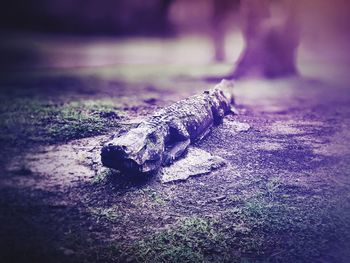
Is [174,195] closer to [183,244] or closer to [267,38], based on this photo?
[183,244]

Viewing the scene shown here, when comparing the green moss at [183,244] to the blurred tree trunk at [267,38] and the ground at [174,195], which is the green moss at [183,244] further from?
the blurred tree trunk at [267,38]

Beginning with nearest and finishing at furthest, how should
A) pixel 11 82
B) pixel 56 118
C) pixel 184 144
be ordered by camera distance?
pixel 184 144 < pixel 56 118 < pixel 11 82

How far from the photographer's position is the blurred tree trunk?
51.4ft

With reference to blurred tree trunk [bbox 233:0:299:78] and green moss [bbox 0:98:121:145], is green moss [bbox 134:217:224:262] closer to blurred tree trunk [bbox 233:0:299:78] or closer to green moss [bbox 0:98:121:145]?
green moss [bbox 0:98:121:145]

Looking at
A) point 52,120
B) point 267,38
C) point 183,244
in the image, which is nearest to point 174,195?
point 183,244

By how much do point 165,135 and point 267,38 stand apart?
11.9 m

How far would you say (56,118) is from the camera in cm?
866

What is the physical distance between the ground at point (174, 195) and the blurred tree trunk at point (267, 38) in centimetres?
663

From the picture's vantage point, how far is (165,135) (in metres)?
6.35

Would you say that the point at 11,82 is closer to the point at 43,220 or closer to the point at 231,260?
the point at 43,220

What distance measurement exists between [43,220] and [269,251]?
3.35 m

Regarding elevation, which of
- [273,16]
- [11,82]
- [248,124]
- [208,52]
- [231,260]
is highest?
[273,16]

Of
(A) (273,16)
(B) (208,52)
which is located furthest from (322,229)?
(B) (208,52)

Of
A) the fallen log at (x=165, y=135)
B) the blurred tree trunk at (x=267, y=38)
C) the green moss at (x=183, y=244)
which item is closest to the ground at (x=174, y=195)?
the green moss at (x=183, y=244)
